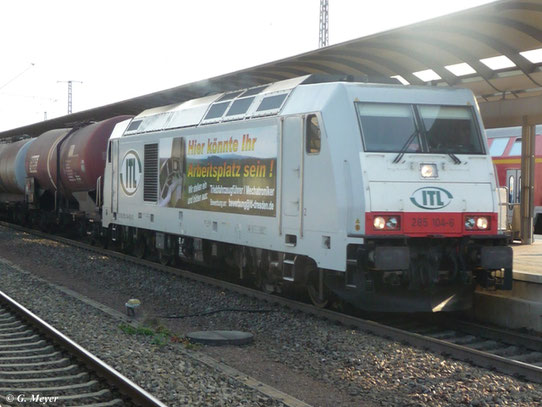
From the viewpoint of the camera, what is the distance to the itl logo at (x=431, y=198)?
923 cm

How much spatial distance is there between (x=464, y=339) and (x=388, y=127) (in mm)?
2879

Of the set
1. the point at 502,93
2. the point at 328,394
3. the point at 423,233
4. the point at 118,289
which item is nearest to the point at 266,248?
the point at 423,233

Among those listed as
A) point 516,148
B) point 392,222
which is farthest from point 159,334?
point 516,148

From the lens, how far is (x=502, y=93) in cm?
1420

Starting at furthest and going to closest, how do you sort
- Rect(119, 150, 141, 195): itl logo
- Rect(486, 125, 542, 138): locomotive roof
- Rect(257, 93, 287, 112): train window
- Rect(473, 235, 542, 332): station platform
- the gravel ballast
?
Rect(486, 125, 542, 138): locomotive roof
Rect(119, 150, 141, 195): itl logo
Rect(257, 93, 287, 112): train window
Rect(473, 235, 542, 332): station platform
the gravel ballast

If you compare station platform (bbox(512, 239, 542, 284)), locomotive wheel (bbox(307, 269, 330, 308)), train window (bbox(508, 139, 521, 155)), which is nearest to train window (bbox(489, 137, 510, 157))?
train window (bbox(508, 139, 521, 155))

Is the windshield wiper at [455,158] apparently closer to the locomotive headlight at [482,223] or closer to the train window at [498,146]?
the locomotive headlight at [482,223]

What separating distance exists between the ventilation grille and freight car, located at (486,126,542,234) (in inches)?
493

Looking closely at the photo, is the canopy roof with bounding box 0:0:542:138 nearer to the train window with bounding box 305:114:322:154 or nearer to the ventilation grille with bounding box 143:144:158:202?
the train window with bounding box 305:114:322:154

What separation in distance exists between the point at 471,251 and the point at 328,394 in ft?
12.2

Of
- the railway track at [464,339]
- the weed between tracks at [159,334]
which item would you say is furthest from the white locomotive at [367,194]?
the weed between tracks at [159,334]

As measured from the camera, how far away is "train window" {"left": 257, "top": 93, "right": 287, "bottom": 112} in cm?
1069

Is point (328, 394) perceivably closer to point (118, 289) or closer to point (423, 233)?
point (423, 233)

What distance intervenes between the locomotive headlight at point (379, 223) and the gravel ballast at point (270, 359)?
1343 mm
